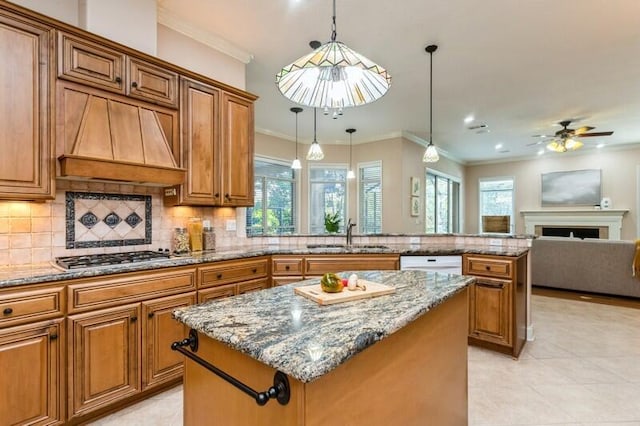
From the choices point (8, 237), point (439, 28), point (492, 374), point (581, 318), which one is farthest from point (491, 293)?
point (8, 237)

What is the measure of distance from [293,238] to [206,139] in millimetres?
1478

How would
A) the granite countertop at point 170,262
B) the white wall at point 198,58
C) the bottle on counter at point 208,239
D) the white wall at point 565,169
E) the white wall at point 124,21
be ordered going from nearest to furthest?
the granite countertop at point 170,262 → the white wall at point 124,21 → the white wall at point 198,58 → the bottle on counter at point 208,239 → the white wall at point 565,169

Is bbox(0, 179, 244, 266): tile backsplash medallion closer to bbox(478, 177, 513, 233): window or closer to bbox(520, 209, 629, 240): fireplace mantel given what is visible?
bbox(478, 177, 513, 233): window

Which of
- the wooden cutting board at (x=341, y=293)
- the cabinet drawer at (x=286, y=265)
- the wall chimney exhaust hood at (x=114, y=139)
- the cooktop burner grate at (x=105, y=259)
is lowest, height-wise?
the cabinet drawer at (x=286, y=265)

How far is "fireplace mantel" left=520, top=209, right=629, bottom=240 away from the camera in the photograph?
24.7 feet

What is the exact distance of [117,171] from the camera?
225 centimetres

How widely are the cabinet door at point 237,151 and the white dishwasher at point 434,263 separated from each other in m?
1.70

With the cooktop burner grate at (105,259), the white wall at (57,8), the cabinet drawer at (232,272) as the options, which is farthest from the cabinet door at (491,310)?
the white wall at (57,8)

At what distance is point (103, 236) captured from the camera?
2.55m

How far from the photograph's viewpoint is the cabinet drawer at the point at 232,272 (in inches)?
100

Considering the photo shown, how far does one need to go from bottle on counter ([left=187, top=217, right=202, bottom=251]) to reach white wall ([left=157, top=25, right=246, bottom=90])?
145cm

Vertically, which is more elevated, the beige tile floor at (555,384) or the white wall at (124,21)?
the white wall at (124,21)

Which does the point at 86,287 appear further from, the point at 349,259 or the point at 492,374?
the point at 492,374

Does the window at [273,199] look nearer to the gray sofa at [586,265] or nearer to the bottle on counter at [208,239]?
the bottle on counter at [208,239]
